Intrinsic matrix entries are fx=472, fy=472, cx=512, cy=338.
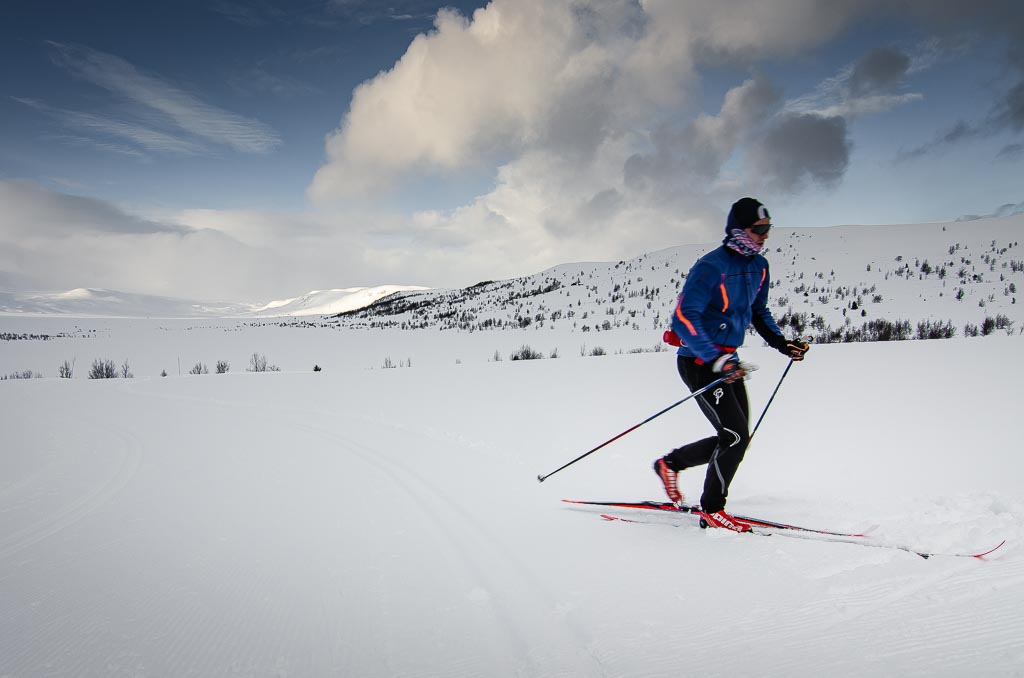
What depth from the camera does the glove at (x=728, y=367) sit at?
2.95 m

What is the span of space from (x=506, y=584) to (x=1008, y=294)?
21.9 m

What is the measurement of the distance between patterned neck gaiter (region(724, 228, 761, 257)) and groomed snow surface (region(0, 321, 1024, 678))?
72.3 inches

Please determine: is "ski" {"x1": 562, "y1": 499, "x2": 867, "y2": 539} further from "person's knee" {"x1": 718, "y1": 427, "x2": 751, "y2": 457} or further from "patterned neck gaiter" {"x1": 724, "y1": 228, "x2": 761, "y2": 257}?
"patterned neck gaiter" {"x1": 724, "y1": 228, "x2": 761, "y2": 257}

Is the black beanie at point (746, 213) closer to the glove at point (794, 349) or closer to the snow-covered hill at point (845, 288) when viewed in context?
the glove at point (794, 349)

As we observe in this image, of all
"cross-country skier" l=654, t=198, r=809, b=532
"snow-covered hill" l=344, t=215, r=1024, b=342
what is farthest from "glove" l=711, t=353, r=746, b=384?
"snow-covered hill" l=344, t=215, r=1024, b=342

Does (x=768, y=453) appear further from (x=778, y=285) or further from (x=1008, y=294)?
(x=778, y=285)

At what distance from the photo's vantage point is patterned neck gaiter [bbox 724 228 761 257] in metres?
3.07

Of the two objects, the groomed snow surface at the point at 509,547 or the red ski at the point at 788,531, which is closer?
the groomed snow surface at the point at 509,547

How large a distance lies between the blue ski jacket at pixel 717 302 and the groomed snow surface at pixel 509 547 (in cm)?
127

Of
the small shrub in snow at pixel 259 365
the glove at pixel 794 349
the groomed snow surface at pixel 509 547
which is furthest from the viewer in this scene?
the small shrub in snow at pixel 259 365

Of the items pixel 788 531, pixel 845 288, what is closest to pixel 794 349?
pixel 788 531

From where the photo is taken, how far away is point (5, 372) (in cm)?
1440

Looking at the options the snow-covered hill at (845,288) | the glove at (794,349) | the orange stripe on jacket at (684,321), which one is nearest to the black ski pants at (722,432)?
the orange stripe on jacket at (684,321)

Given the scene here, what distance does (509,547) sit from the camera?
3.03m
